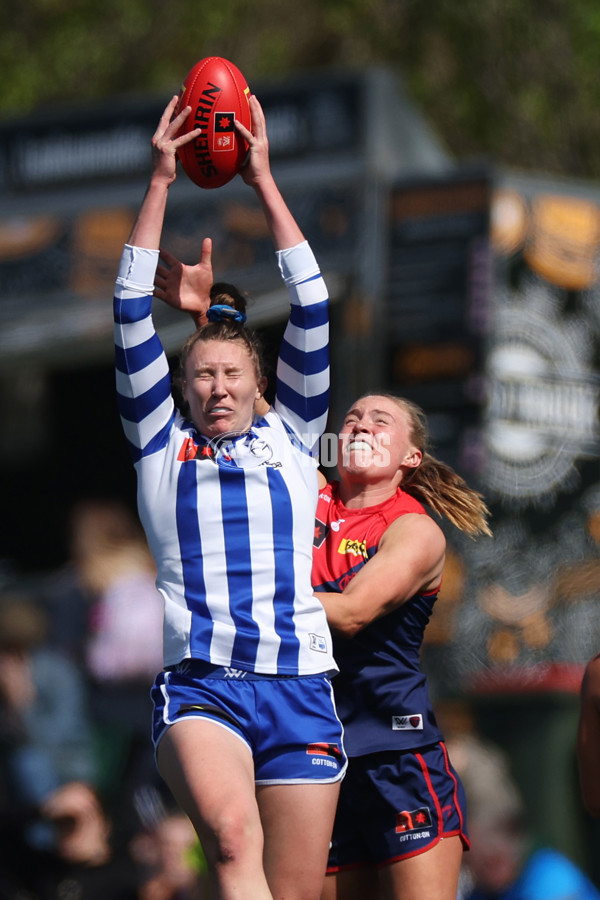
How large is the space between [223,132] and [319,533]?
1.21 m

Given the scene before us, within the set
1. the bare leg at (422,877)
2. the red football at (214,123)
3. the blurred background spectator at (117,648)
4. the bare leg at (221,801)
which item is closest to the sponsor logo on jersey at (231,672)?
the bare leg at (221,801)

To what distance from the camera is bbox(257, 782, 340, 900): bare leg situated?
12.4 feet

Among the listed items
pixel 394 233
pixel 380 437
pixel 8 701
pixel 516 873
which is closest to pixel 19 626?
pixel 8 701

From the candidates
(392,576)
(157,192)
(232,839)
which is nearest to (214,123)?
(157,192)

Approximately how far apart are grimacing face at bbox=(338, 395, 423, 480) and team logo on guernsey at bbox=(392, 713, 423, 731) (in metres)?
0.71

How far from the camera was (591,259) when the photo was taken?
409 inches

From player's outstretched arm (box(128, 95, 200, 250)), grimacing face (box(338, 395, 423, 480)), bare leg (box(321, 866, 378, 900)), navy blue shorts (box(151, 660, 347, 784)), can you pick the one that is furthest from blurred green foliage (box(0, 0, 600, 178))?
navy blue shorts (box(151, 660, 347, 784))

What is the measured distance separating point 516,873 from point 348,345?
13.9 ft

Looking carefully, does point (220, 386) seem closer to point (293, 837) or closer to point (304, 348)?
point (304, 348)

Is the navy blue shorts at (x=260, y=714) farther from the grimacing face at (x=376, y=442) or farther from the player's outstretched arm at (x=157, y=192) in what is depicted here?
the player's outstretched arm at (x=157, y=192)

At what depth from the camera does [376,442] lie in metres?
4.41

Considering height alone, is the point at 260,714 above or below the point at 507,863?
above

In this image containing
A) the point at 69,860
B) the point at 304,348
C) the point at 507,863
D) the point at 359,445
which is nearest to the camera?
the point at 304,348

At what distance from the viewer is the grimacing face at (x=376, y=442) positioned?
440 cm
